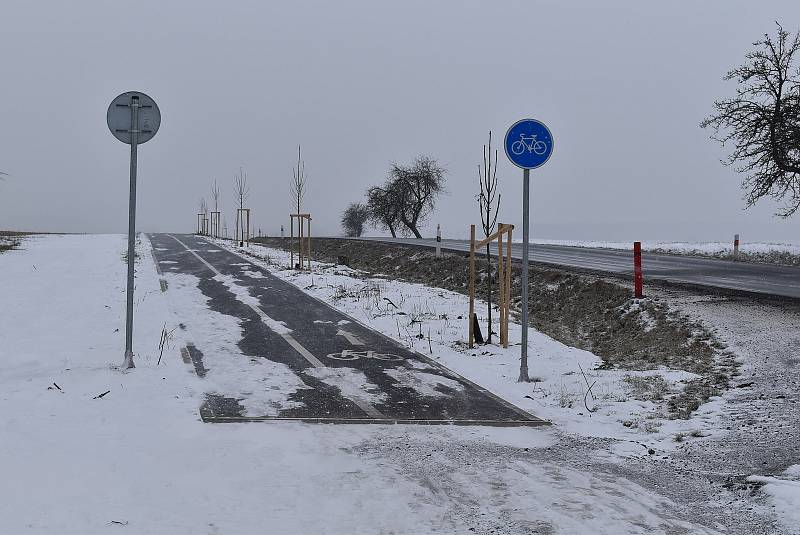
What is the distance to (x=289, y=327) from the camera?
1072 centimetres

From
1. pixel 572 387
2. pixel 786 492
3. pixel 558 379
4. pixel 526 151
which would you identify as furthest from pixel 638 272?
pixel 786 492

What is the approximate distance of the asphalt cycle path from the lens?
5977 millimetres

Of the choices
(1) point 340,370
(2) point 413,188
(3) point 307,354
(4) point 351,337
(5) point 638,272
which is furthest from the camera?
(2) point 413,188

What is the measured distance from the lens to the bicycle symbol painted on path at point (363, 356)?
855 centimetres

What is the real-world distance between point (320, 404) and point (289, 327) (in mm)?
4594

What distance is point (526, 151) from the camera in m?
7.74

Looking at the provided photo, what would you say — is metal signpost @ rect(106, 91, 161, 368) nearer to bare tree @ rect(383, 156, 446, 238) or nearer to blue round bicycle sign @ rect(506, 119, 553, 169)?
blue round bicycle sign @ rect(506, 119, 553, 169)

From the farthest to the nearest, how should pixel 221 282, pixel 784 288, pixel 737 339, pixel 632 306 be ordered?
pixel 221 282 → pixel 784 288 → pixel 632 306 → pixel 737 339

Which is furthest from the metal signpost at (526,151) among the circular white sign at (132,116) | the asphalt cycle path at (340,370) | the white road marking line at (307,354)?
the circular white sign at (132,116)

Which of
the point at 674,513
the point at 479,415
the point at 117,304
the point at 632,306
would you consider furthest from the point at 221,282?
the point at 674,513

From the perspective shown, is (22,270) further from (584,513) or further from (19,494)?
(584,513)

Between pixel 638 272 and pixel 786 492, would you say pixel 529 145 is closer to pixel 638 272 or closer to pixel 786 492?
pixel 786 492

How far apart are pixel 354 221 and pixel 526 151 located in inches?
2769

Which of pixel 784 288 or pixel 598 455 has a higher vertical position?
pixel 784 288
